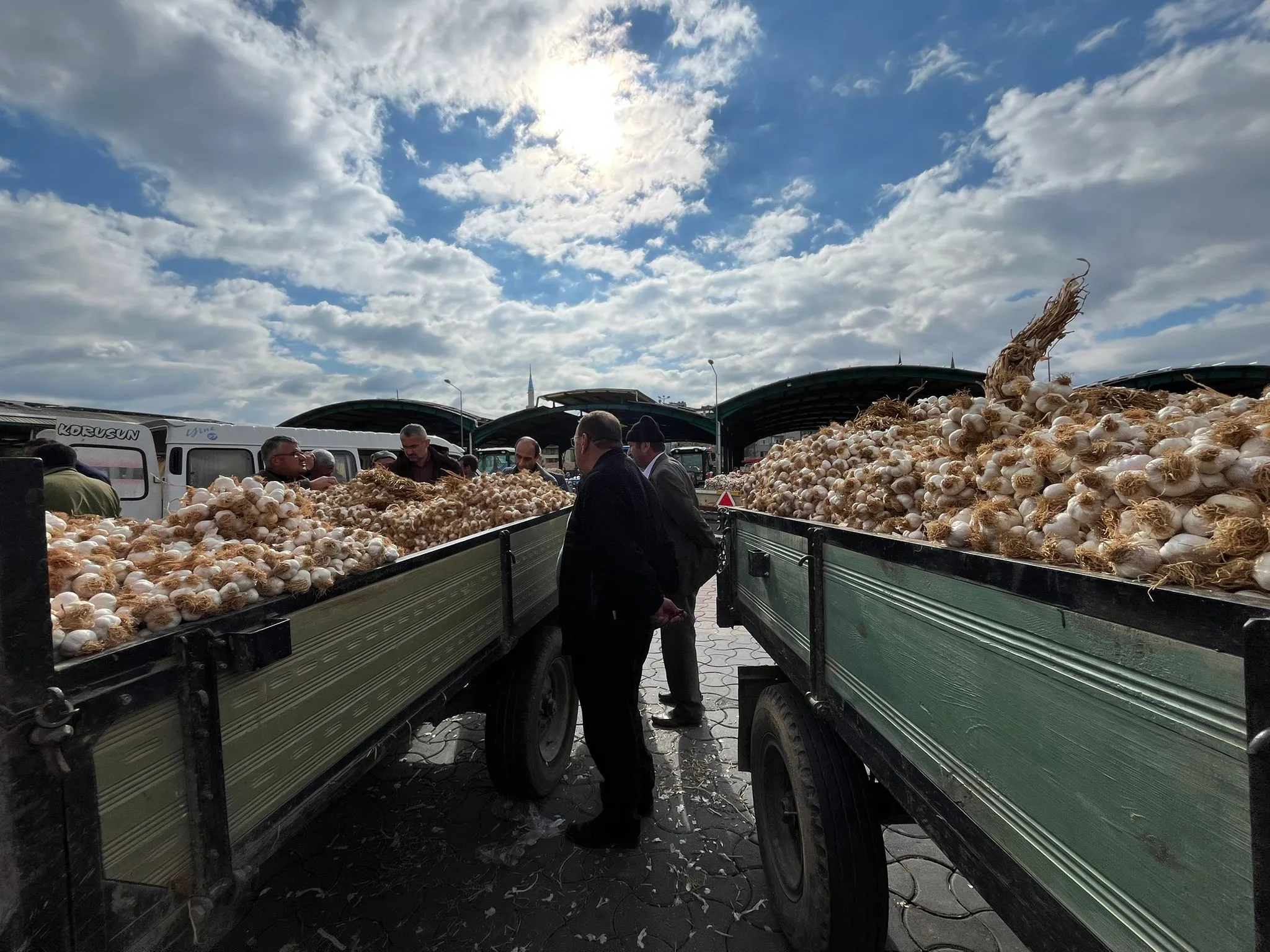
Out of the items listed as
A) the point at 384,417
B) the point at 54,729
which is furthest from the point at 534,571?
the point at 384,417

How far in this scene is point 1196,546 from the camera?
1057 millimetres

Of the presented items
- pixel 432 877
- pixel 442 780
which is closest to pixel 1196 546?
pixel 432 877

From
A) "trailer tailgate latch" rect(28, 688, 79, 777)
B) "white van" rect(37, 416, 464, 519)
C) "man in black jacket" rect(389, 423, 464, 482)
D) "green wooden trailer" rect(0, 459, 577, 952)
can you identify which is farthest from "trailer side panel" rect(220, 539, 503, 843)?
"white van" rect(37, 416, 464, 519)

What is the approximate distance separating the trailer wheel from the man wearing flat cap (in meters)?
1.96

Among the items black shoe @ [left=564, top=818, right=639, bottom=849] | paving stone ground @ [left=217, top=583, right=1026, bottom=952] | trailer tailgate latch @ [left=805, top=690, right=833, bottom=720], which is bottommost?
paving stone ground @ [left=217, top=583, right=1026, bottom=952]

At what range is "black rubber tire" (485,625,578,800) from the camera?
3.20 metres

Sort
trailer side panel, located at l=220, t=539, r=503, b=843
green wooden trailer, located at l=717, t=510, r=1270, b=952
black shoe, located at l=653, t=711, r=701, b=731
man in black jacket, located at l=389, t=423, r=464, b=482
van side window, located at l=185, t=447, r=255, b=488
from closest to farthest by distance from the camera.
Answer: green wooden trailer, located at l=717, t=510, r=1270, b=952, trailer side panel, located at l=220, t=539, r=503, b=843, black shoe, located at l=653, t=711, r=701, b=731, man in black jacket, located at l=389, t=423, r=464, b=482, van side window, located at l=185, t=447, r=255, b=488

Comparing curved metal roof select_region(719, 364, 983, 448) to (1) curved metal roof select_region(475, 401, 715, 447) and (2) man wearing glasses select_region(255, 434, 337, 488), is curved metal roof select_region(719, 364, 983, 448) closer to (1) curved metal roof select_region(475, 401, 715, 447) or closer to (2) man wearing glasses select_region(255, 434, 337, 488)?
(1) curved metal roof select_region(475, 401, 715, 447)

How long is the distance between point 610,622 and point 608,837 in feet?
3.56

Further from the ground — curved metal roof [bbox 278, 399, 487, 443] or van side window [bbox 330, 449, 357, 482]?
curved metal roof [bbox 278, 399, 487, 443]

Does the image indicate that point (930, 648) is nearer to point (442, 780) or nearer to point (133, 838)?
point (133, 838)

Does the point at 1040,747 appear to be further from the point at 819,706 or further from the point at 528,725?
the point at 528,725

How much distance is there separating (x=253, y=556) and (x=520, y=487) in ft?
9.64

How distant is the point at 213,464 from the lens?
10422mm
